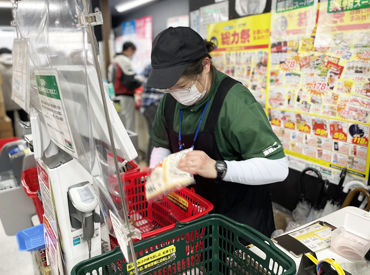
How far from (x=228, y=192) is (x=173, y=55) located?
659 mm

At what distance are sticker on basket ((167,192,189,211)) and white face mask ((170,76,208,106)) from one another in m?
0.42

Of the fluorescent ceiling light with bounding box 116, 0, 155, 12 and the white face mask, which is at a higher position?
the fluorescent ceiling light with bounding box 116, 0, 155, 12

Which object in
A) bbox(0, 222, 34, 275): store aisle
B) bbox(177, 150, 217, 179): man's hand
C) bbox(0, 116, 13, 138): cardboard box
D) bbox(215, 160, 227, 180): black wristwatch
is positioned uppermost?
bbox(177, 150, 217, 179): man's hand

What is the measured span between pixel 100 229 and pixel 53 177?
0.75 ft

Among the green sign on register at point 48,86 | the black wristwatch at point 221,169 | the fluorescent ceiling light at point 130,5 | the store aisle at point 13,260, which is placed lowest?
the store aisle at point 13,260

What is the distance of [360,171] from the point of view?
5.82 ft

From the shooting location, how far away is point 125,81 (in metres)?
4.91

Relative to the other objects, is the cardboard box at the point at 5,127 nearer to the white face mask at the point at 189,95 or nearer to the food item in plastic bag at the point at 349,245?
the white face mask at the point at 189,95

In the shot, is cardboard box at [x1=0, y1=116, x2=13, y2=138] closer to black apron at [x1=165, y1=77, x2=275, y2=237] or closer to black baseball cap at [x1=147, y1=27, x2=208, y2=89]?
black apron at [x1=165, y1=77, x2=275, y2=237]

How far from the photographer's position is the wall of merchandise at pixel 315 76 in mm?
1705

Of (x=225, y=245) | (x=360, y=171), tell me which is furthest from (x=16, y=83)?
(x=360, y=171)

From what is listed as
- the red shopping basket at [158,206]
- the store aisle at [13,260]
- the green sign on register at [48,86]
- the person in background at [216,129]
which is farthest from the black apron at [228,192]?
the store aisle at [13,260]

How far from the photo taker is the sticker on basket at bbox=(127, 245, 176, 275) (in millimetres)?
892

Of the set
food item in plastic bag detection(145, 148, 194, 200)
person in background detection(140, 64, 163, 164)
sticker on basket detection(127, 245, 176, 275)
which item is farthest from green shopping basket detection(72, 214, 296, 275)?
person in background detection(140, 64, 163, 164)
